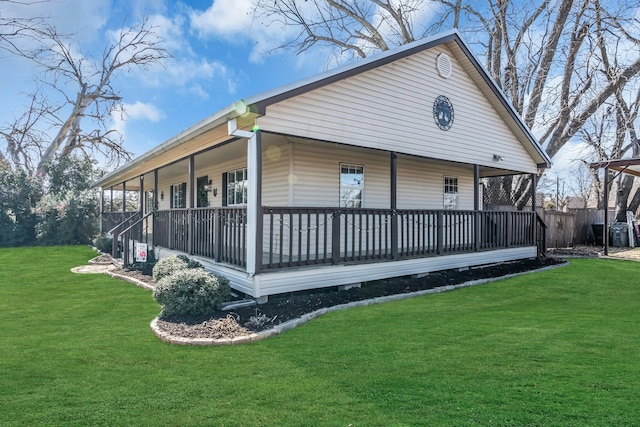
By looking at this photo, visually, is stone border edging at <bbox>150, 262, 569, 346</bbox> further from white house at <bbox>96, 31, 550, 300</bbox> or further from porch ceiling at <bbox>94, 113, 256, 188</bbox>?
porch ceiling at <bbox>94, 113, 256, 188</bbox>

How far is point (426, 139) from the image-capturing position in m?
9.47

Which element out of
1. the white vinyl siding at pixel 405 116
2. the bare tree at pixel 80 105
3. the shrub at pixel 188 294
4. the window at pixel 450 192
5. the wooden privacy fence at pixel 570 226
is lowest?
the shrub at pixel 188 294

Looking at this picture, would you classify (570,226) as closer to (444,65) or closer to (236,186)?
(444,65)

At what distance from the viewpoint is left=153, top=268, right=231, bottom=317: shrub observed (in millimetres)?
5660

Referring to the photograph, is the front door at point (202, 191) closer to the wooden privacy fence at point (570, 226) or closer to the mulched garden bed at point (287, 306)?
the mulched garden bed at point (287, 306)

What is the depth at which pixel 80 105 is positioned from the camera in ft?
92.0

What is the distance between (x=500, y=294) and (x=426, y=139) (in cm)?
399

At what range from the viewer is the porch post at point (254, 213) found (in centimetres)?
631

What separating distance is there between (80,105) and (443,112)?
28.0 metres

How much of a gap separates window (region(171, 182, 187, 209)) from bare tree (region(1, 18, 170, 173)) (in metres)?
15.1

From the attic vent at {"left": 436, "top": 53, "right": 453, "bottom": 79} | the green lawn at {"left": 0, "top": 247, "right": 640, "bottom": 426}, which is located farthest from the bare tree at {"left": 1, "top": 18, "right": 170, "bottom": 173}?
the green lawn at {"left": 0, "top": 247, "right": 640, "bottom": 426}

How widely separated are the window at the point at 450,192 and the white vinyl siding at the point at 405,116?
1.59 m

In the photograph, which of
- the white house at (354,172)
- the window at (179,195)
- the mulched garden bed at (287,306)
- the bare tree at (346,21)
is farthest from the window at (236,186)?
the bare tree at (346,21)

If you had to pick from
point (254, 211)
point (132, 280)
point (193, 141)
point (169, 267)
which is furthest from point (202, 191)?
point (254, 211)
